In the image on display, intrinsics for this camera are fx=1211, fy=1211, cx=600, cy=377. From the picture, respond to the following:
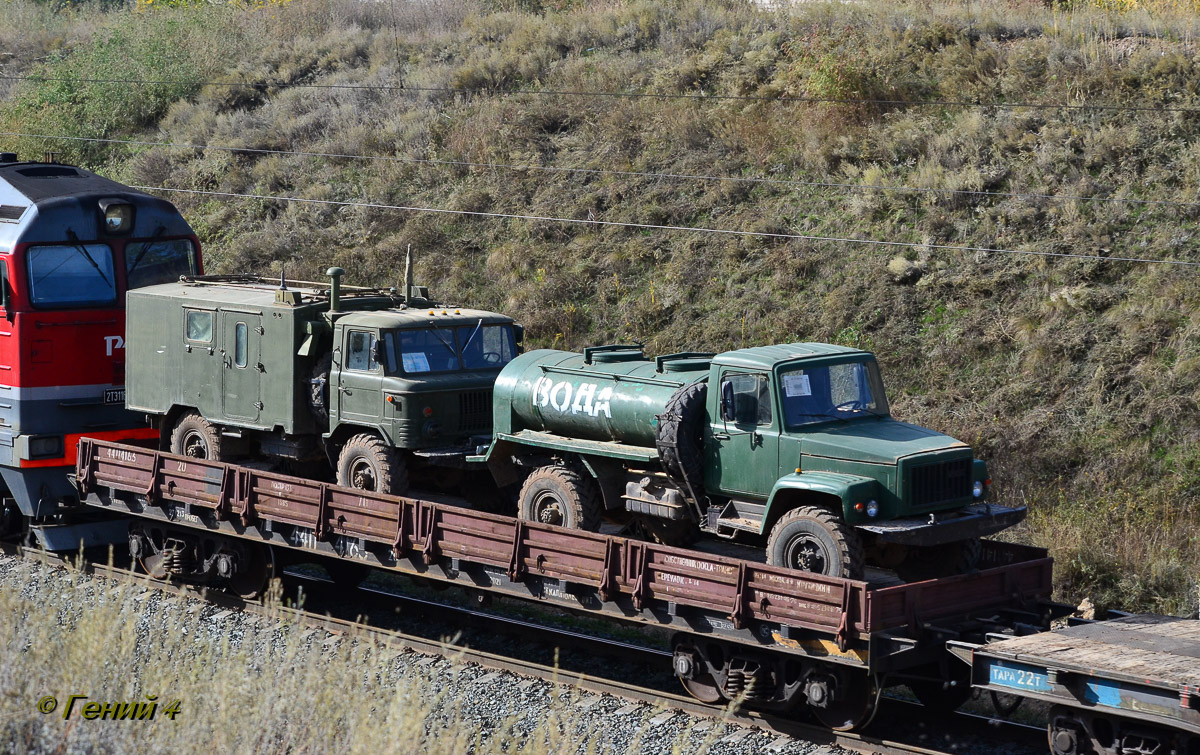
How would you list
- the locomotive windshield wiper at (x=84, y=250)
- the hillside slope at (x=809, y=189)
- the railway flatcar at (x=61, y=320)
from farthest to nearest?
1. the hillside slope at (x=809, y=189)
2. the locomotive windshield wiper at (x=84, y=250)
3. the railway flatcar at (x=61, y=320)

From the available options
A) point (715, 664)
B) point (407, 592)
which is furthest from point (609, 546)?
point (407, 592)

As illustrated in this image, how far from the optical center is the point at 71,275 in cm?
1516

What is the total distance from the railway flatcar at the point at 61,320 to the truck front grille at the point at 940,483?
33.6 ft

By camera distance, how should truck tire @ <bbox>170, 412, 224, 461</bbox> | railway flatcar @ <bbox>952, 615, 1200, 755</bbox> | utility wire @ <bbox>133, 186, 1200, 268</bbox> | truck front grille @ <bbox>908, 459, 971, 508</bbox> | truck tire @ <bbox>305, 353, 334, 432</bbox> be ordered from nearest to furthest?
railway flatcar @ <bbox>952, 615, 1200, 755</bbox>, truck front grille @ <bbox>908, 459, 971, 508</bbox>, truck tire @ <bbox>305, 353, 334, 432</bbox>, truck tire @ <bbox>170, 412, 224, 461</bbox>, utility wire @ <bbox>133, 186, 1200, 268</bbox>

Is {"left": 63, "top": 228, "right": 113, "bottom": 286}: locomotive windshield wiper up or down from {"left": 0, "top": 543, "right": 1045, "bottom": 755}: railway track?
up

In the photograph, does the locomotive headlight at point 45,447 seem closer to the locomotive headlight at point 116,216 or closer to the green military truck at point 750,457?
the locomotive headlight at point 116,216

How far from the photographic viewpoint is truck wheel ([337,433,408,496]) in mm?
12594

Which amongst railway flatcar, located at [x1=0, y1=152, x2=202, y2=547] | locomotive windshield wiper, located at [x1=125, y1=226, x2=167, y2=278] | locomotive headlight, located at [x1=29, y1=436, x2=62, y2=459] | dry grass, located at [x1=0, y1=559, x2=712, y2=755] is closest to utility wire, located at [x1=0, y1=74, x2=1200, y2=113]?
locomotive windshield wiper, located at [x1=125, y1=226, x2=167, y2=278]

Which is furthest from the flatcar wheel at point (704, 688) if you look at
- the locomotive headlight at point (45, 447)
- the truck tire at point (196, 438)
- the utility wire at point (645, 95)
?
the utility wire at point (645, 95)

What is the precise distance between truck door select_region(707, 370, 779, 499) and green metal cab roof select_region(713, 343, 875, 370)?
0.29ft

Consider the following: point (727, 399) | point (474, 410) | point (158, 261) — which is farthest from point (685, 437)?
point (158, 261)

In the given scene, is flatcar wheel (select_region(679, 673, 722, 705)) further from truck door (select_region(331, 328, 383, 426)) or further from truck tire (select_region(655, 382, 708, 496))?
truck door (select_region(331, 328, 383, 426))

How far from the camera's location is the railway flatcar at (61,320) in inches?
579

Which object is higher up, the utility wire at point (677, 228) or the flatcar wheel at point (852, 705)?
Result: the utility wire at point (677, 228)
